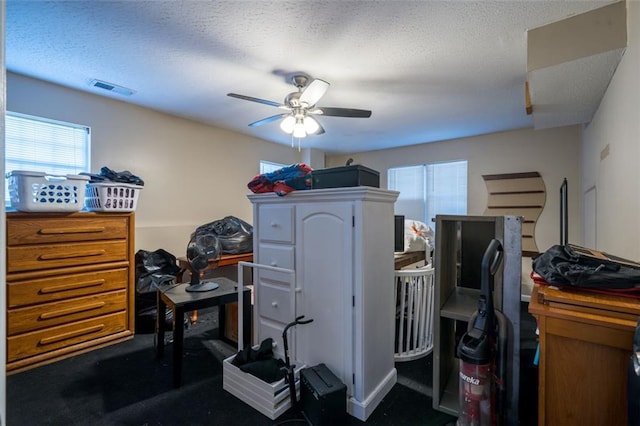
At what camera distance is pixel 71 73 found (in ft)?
8.58

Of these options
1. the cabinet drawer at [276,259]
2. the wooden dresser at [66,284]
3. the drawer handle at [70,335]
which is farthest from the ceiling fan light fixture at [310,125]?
the drawer handle at [70,335]

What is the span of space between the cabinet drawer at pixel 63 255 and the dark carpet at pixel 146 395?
A: 79 centimetres

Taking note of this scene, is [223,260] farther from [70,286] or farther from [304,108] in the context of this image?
[304,108]

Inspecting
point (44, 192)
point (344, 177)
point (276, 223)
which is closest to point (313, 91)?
point (344, 177)

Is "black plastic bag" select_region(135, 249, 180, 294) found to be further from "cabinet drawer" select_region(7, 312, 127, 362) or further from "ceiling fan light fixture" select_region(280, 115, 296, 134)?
"ceiling fan light fixture" select_region(280, 115, 296, 134)

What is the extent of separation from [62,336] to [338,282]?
2408mm

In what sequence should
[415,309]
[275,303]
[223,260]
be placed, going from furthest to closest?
[223,260], [415,309], [275,303]

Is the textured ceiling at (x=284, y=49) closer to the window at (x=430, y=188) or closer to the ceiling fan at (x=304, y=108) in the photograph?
the ceiling fan at (x=304, y=108)

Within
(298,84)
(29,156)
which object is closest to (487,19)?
(298,84)

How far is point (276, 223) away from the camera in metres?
2.10

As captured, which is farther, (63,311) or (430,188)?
(430,188)

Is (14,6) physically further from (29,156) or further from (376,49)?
(376,49)

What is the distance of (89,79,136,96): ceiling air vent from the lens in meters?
2.79

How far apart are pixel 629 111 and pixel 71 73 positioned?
410 centimetres
